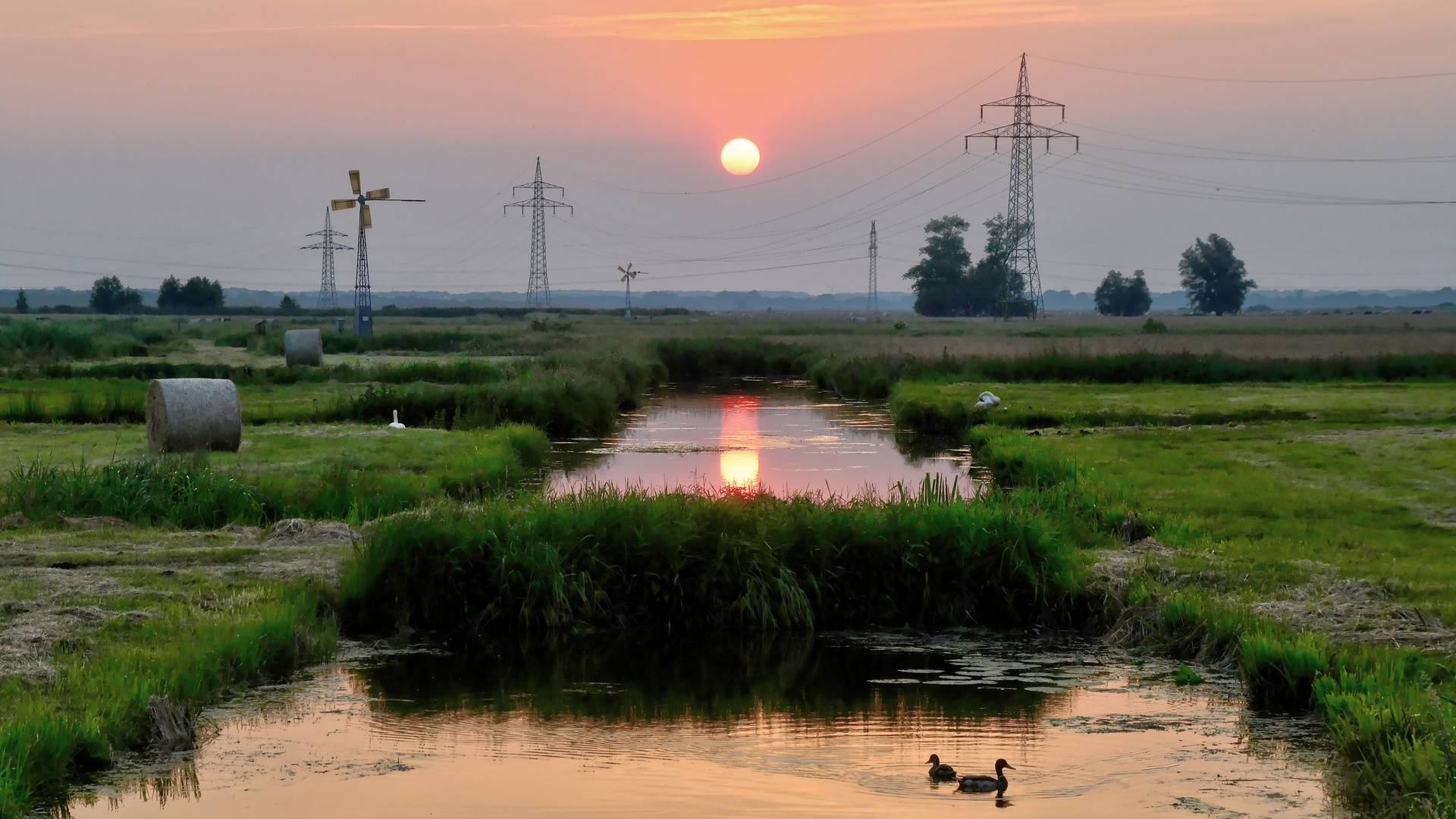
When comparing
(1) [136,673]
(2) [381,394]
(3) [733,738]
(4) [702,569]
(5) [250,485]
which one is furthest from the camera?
(2) [381,394]

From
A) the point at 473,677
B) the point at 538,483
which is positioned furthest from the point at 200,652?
the point at 538,483

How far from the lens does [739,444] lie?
35812mm

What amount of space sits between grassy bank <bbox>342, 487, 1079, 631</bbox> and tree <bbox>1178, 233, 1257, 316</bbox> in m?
176

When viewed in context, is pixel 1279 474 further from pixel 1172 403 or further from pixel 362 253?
pixel 362 253

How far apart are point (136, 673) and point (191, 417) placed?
48.0 ft

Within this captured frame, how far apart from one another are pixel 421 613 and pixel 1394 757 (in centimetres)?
1072

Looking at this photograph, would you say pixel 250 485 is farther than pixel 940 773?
Yes

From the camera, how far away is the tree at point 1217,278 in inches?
7190

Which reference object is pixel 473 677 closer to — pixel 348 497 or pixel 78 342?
pixel 348 497

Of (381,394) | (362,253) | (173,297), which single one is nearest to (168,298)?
(173,297)

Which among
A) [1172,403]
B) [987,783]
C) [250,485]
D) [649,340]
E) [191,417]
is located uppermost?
[649,340]

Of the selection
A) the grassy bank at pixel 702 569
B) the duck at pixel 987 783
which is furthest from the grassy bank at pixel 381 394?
the duck at pixel 987 783

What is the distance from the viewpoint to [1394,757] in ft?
31.6

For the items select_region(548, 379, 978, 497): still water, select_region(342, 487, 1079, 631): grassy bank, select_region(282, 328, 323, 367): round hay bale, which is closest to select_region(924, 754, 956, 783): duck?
select_region(342, 487, 1079, 631): grassy bank
